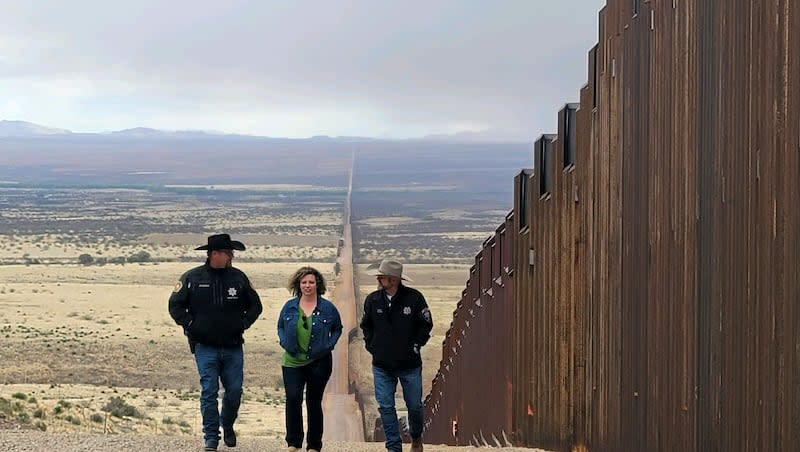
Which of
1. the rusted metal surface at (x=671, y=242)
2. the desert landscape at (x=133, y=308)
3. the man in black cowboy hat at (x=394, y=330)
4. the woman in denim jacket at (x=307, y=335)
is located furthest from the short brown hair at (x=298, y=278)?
the desert landscape at (x=133, y=308)

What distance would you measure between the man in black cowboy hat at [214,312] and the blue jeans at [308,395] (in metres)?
0.67

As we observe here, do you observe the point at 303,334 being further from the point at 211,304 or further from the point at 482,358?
the point at 482,358

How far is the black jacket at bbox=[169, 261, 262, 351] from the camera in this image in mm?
11500

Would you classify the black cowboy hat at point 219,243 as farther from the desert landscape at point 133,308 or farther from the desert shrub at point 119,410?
the desert shrub at point 119,410

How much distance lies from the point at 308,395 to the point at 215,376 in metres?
0.88

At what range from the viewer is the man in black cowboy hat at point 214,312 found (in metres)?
11.5

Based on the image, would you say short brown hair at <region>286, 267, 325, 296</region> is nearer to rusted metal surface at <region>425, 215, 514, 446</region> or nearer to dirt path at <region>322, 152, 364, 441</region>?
rusted metal surface at <region>425, 215, 514, 446</region>

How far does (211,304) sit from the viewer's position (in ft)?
37.8

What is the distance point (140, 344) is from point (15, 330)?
5.62 meters

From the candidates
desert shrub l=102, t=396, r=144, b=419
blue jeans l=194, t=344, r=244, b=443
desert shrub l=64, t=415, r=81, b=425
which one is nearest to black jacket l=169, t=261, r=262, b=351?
blue jeans l=194, t=344, r=244, b=443

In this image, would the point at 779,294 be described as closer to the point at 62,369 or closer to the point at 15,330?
the point at 62,369

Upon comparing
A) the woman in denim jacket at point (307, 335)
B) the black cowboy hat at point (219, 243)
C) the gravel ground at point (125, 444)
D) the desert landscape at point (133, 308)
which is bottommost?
the desert landscape at point (133, 308)

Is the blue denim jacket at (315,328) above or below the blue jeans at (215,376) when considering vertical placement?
above

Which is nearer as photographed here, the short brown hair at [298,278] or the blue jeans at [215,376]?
the short brown hair at [298,278]
